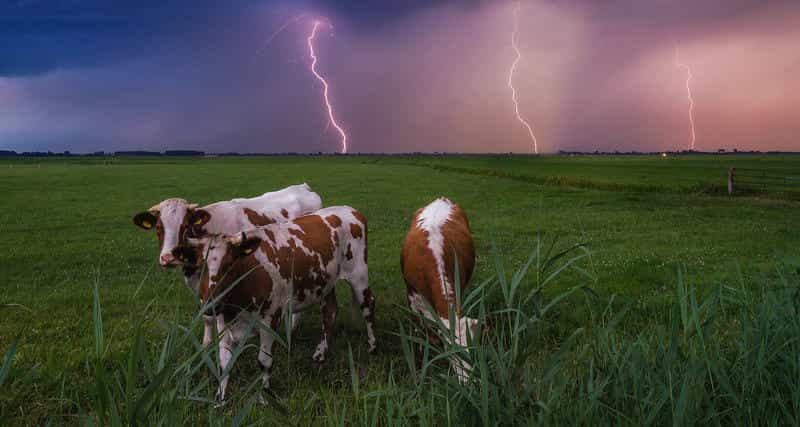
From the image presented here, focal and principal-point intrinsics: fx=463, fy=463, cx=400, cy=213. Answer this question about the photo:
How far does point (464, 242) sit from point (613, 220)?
1442cm

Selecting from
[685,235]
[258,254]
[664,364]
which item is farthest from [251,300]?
[685,235]

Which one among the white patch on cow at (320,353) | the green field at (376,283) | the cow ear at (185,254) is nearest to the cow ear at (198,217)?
the green field at (376,283)

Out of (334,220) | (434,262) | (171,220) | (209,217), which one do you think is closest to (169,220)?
(171,220)

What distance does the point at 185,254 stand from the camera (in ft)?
16.5

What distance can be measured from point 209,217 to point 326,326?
2561 millimetres

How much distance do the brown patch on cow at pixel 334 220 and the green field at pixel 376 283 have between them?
1.63 metres

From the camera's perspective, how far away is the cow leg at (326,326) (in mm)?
6230

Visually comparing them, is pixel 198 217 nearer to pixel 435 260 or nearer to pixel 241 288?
pixel 241 288

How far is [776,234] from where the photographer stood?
15516mm

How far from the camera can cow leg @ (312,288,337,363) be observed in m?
6.23

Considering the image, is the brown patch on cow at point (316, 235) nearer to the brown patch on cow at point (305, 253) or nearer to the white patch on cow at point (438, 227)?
the brown patch on cow at point (305, 253)

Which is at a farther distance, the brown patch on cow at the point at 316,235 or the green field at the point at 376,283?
the brown patch on cow at the point at 316,235

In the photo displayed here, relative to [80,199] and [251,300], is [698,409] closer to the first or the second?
[251,300]

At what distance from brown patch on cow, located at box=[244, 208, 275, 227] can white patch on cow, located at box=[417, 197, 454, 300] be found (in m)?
2.98
